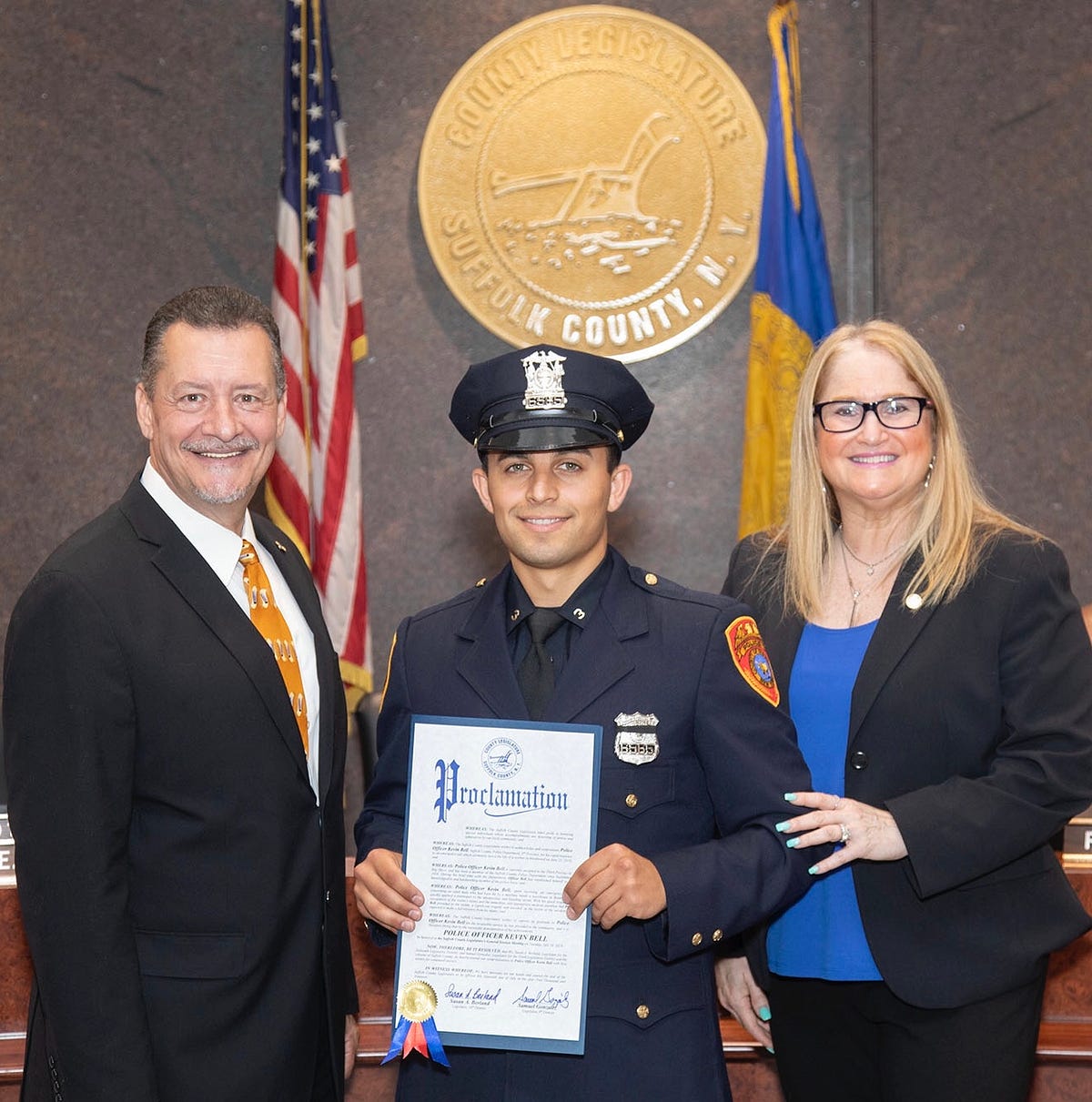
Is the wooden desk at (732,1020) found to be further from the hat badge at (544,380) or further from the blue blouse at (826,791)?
the hat badge at (544,380)

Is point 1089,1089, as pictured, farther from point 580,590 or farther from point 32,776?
point 32,776

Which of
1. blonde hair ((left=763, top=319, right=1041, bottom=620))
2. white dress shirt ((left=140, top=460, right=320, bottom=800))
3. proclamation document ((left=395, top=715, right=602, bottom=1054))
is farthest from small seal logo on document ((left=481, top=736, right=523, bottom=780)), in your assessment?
blonde hair ((left=763, top=319, right=1041, bottom=620))

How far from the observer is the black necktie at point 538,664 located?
184cm

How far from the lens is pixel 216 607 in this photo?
1863 millimetres

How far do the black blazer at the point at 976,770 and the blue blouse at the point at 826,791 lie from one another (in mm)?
30

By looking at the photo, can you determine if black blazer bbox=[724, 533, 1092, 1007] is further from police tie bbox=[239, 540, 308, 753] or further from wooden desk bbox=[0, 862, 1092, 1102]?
police tie bbox=[239, 540, 308, 753]

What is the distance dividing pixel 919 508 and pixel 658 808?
795mm

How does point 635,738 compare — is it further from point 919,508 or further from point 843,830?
point 919,508

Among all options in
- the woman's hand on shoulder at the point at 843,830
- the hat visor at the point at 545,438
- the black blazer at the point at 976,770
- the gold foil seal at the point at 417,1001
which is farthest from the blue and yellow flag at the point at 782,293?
the gold foil seal at the point at 417,1001

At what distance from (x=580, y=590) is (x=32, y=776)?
2.61 feet

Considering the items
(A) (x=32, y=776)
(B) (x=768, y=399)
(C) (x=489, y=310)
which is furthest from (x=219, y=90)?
(A) (x=32, y=776)

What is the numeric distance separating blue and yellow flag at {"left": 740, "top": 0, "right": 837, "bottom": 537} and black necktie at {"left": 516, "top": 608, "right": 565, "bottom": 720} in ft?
6.34

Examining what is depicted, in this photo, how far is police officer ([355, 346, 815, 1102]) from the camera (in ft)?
5.57

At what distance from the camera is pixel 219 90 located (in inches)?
159
